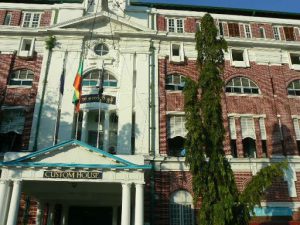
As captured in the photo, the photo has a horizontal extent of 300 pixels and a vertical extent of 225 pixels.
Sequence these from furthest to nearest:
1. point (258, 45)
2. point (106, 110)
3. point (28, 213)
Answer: point (258, 45) < point (106, 110) < point (28, 213)

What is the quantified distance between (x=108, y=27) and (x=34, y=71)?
661cm

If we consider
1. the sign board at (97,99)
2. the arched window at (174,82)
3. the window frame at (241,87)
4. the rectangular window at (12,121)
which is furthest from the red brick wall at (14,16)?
the window frame at (241,87)

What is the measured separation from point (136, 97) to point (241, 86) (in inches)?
326

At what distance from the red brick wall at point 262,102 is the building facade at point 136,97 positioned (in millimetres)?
81

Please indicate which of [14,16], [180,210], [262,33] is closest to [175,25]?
[262,33]

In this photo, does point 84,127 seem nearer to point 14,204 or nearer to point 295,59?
point 14,204

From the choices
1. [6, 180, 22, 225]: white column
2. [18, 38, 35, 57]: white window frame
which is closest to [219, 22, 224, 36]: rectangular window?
[18, 38, 35, 57]: white window frame

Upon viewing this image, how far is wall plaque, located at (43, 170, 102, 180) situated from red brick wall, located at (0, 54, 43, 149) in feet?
19.7

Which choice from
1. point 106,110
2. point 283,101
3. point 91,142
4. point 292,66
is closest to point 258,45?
point 292,66

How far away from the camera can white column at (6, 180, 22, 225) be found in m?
16.0

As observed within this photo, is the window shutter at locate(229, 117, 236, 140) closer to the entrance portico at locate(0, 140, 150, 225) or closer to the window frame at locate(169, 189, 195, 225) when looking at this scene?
the window frame at locate(169, 189, 195, 225)

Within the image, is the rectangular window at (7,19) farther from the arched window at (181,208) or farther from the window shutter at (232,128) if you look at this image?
the window shutter at (232,128)

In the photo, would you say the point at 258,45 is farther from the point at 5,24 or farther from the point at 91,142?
the point at 5,24

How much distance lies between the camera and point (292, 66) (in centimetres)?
2678
